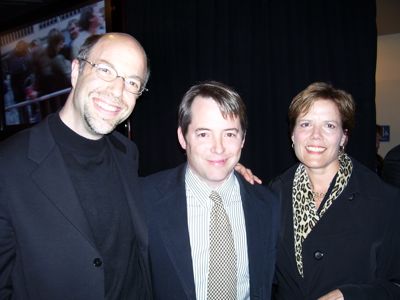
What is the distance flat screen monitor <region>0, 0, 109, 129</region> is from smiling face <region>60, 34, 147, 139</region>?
6.04ft

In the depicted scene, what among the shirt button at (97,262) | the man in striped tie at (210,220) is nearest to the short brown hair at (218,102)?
the man in striped tie at (210,220)

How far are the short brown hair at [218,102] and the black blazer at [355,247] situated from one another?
73 centimetres

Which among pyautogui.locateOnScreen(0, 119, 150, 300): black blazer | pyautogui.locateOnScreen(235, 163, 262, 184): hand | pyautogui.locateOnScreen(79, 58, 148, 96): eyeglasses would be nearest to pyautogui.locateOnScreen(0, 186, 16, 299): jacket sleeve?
pyautogui.locateOnScreen(0, 119, 150, 300): black blazer

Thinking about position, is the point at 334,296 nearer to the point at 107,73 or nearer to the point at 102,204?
the point at 102,204

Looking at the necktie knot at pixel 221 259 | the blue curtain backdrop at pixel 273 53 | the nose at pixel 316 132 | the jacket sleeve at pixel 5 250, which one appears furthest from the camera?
the blue curtain backdrop at pixel 273 53

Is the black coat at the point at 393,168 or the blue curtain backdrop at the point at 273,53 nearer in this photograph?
the black coat at the point at 393,168

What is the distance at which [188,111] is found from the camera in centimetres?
180

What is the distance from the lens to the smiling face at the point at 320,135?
71.6 inches

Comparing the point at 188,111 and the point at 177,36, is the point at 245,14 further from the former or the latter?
the point at 188,111

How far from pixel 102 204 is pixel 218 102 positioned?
0.80m

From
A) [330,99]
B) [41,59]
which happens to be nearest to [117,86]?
[330,99]

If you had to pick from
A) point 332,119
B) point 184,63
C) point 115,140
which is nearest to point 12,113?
point 184,63

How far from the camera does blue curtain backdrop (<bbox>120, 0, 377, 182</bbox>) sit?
3.21m

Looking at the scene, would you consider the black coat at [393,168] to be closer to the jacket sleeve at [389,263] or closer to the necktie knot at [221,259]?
the jacket sleeve at [389,263]
